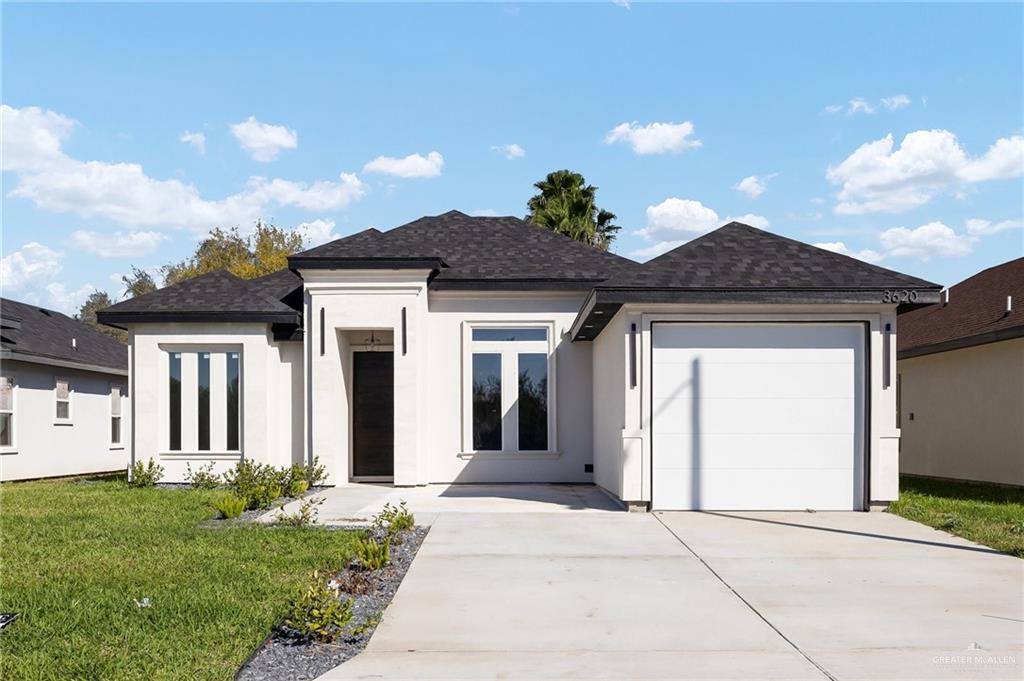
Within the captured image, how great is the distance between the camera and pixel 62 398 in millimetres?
20688

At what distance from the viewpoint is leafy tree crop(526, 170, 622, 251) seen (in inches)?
1394

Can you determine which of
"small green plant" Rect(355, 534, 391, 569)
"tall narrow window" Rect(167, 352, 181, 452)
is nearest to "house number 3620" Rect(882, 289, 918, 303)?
"small green plant" Rect(355, 534, 391, 569)

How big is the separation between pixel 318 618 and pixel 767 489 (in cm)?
798

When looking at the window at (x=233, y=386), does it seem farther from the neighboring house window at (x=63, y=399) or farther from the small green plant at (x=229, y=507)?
the neighboring house window at (x=63, y=399)

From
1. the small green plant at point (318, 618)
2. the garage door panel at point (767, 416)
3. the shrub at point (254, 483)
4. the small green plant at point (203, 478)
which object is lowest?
the small green plant at point (203, 478)

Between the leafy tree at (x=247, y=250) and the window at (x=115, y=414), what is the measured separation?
18989mm

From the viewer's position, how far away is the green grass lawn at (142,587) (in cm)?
507

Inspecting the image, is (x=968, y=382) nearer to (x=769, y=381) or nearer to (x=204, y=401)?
(x=769, y=381)

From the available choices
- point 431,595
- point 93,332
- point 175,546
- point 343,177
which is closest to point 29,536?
point 175,546

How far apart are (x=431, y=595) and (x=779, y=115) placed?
12.5 meters

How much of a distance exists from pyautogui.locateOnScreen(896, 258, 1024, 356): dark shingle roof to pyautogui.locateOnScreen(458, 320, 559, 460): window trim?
7158 millimetres

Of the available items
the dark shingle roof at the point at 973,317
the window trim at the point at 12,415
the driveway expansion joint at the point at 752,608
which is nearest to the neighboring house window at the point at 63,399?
the window trim at the point at 12,415

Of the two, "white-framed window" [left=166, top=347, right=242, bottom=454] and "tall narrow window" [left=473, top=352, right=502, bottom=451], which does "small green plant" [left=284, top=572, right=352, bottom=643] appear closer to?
"tall narrow window" [left=473, top=352, right=502, bottom=451]

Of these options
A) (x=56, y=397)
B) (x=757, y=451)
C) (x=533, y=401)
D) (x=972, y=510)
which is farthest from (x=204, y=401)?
(x=972, y=510)
